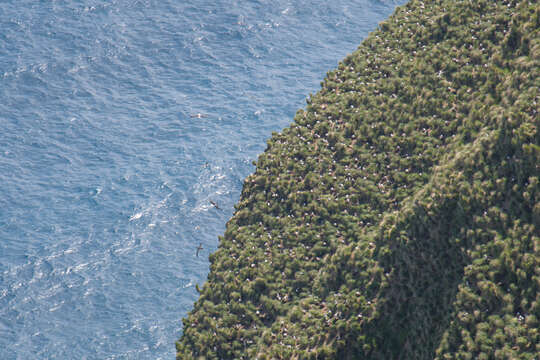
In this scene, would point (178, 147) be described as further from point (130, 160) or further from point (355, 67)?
point (355, 67)

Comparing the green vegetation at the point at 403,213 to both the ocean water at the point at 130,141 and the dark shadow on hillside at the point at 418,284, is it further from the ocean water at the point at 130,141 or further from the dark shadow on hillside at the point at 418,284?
the ocean water at the point at 130,141

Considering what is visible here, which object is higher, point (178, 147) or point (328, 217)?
point (328, 217)

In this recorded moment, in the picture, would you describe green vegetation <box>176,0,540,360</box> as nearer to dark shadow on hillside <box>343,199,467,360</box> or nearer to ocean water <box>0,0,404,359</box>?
dark shadow on hillside <box>343,199,467,360</box>

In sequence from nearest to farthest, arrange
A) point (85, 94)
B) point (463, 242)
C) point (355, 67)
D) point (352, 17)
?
point (463, 242), point (355, 67), point (85, 94), point (352, 17)

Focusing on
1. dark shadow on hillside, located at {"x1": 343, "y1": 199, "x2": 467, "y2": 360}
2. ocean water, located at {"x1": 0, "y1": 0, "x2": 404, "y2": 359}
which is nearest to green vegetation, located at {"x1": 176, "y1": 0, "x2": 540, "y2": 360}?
dark shadow on hillside, located at {"x1": 343, "y1": 199, "x2": 467, "y2": 360}

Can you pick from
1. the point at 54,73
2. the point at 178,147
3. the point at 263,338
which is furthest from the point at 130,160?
the point at 263,338

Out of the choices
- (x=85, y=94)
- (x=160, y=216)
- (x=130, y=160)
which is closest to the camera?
(x=160, y=216)
